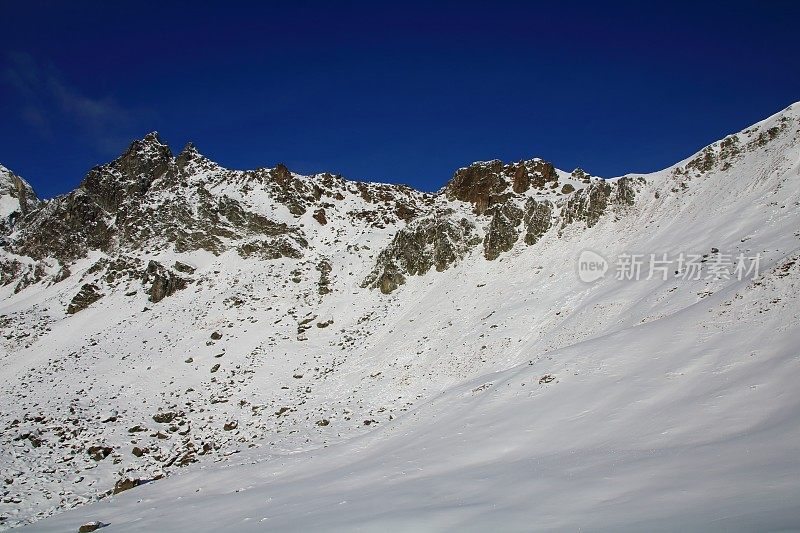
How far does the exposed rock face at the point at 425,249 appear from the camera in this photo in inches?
1789

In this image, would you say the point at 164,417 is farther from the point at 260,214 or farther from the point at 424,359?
the point at 260,214

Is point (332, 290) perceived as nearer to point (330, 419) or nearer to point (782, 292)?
point (330, 419)

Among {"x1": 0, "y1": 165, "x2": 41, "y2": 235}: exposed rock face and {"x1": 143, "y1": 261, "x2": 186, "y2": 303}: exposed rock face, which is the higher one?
{"x1": 0, "y1": 165, "x2": 41, "y2": 235}: exposed rock face

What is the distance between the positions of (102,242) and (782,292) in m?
72.1

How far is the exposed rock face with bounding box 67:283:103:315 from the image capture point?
4984 cm

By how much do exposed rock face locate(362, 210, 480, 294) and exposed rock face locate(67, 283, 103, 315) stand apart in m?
29.9

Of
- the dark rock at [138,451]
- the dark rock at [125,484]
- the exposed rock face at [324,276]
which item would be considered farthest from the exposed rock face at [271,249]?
the dark rock at [125,484]

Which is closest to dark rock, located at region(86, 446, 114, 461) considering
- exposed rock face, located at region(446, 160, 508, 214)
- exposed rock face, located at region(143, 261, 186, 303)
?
exposed rock face, located at region(143, 261, 186, 303)

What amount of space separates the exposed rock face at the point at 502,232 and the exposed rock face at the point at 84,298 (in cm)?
4195

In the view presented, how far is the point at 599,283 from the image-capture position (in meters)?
32.5

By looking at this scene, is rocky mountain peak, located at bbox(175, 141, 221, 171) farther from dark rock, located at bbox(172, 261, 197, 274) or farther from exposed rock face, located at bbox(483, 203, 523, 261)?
exposed rock face, located at bbox(483, 203, 523, 261)

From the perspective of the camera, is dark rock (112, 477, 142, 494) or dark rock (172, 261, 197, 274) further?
dark rock (172, 261, 197, 274)

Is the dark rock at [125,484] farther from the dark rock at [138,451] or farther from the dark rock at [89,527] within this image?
the dark rock at [89,527]

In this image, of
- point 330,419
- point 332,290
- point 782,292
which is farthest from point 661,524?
point 332,290
